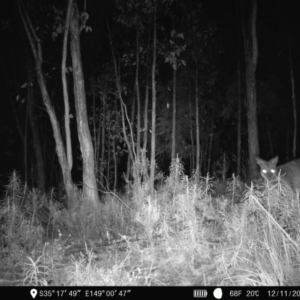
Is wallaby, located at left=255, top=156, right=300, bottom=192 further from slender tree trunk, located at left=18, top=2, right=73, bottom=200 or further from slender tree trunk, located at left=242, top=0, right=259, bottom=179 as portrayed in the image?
slender tree trunk, located at left=18, top=2, right=73, bottom=200

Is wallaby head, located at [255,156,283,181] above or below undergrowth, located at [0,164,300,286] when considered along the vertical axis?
above

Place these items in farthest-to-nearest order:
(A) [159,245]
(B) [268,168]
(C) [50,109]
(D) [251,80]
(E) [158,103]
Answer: (E) [158,103]
(D) [251,80]
(C) [50,109]
(B) [268,168]
(A) [159,245]

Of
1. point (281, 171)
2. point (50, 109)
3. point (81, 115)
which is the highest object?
point (50, 109)

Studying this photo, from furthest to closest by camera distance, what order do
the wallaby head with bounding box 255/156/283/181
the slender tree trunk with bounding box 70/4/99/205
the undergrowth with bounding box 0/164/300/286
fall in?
the wallaby head with bounding box 255/156/283/181
the slender tree trunk with bounding box 70/4/99/205
the undergrowth with bounding box 0/164/300/286

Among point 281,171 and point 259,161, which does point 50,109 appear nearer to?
point 259,161

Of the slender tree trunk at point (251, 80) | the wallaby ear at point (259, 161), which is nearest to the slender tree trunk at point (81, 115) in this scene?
the wallaby ear at point (259, 161)

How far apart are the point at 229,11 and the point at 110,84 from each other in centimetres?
628

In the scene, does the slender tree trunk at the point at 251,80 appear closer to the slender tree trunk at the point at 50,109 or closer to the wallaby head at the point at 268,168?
the wallaby head at the point at 268,168

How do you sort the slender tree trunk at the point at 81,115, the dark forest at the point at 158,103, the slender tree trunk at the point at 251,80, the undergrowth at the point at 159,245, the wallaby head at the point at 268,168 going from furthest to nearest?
the slender tree trunk at the point at 251,80
the wallaby head at the point at 268,168
the slender tree trunk at the point at 81,115
the dark forest at the point at 158,103
the undergrowth at the point at 159,245

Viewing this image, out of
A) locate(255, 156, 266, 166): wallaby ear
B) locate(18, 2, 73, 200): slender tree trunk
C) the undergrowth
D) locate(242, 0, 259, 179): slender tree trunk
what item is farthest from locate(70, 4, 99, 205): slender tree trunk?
locate(242, 0, 259, 179): slender tree trunk

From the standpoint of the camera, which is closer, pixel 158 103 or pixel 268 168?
pixel 268 168

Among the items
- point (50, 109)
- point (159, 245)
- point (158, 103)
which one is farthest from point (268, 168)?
point (158, 103)

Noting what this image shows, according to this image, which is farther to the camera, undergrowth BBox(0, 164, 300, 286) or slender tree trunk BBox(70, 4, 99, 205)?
slender tree trunk BBox(70, 4, 99, 205)

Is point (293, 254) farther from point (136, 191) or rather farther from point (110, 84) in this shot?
point (110, 84)
